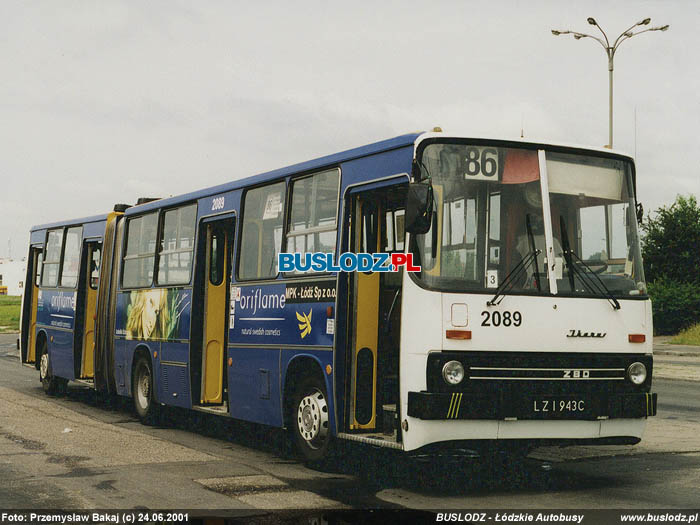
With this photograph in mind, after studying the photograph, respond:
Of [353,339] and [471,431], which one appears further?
[353,339]

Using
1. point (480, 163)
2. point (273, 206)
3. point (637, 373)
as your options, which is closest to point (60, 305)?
point (273, 206)

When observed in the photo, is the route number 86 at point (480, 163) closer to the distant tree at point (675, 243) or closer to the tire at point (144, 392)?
the tire at point (144, 392)

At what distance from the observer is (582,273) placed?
895 cm

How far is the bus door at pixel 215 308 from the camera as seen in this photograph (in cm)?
1309

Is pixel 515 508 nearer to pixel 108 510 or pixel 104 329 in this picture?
pixel 108 510

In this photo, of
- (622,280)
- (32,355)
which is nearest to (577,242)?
(622,280)

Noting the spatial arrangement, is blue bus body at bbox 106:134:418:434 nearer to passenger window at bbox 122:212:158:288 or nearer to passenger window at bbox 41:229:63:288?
passenger window at bbox 122:212:158:288

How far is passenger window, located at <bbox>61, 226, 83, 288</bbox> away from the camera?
17812 millimetres

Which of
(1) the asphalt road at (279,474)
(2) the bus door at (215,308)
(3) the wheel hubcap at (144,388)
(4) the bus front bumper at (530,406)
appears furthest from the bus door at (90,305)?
(4) the bus front bumper at (530,406)

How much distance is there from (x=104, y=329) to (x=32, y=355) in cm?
419

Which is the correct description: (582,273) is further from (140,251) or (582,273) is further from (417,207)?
(140,251)

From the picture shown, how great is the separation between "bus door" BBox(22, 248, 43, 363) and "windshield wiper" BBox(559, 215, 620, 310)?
13431mm

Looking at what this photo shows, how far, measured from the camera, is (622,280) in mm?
9148

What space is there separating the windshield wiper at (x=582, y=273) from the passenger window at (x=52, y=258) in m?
12.2
